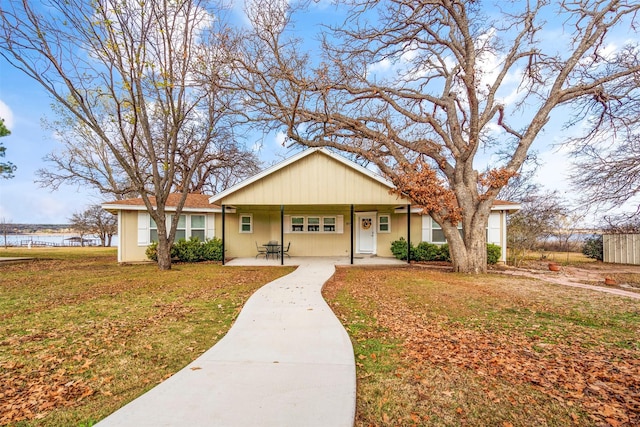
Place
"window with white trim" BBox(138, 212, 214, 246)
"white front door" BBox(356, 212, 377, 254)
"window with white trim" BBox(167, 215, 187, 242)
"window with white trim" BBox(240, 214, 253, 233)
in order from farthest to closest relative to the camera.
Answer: "white front door" BBox(356, 212, 377, 254) < "window with white trim" BBox(240, 214, 253, 233) < "window with white trim" BBox(167, 215, 187, 242) < "window with white trim" BBox(138, 212, 214, 246)

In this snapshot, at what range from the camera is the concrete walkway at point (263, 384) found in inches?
103

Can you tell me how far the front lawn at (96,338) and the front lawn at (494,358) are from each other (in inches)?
95.3

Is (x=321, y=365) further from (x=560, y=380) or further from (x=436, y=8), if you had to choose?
(x=436, y=8)

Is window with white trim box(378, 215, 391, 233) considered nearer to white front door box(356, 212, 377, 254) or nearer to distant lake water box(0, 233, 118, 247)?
white front door box(356, 212, 377, 254)

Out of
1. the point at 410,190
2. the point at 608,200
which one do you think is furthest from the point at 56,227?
the point at 608,200

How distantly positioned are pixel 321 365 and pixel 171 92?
12.9 metres

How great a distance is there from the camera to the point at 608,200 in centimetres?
1122

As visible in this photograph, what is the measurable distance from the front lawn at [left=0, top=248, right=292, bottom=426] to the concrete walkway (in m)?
0.41

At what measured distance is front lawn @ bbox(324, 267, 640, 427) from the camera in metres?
2.88

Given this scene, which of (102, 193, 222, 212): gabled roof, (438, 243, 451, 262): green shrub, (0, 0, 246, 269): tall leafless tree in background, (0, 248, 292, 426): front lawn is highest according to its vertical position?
(0, 0, 246, 269): tall leafless tree in background

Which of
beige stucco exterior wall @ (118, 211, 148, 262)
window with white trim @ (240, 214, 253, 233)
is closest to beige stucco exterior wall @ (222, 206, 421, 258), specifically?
window with white trim @ (240, 214, 253, 233)

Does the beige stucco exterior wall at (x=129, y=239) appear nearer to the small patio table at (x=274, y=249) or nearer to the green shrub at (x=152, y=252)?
the green shrub at (x=152, y=252)

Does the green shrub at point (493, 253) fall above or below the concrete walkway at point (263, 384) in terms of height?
above

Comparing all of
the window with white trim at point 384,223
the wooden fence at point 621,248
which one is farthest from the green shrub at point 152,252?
the wooden fence at point 621,248
